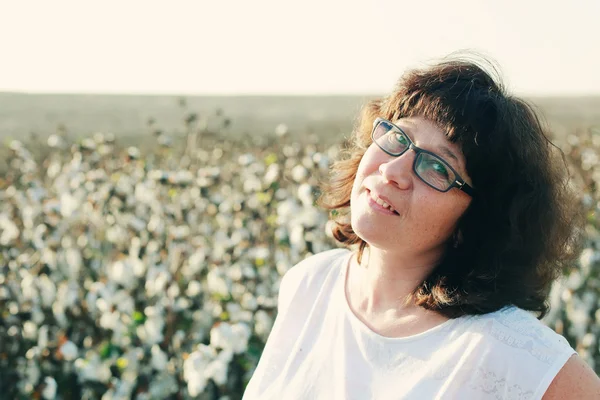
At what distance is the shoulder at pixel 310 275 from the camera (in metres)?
1.77

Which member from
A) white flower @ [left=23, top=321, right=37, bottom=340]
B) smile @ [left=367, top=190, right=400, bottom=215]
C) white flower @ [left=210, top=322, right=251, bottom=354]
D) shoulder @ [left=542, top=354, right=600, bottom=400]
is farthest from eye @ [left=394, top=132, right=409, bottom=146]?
white flower @ [left=23, top=321, right=37, bottom=340]

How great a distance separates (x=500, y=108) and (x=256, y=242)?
2.40m

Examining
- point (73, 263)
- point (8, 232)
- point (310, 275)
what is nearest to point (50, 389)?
point (73, 263)

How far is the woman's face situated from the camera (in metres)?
1.43

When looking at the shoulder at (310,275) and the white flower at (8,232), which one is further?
the white flower at (8,232)

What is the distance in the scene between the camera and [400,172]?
1432 millimetres

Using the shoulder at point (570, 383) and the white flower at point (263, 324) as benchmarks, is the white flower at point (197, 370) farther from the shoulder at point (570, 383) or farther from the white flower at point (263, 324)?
the shoulder at point (570, 383)

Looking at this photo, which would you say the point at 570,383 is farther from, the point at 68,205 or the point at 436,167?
the point at 68,205

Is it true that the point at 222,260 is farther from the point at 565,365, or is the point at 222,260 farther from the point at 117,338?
the point at 565,365

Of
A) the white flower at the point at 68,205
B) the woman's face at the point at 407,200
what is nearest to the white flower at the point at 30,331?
the white flower at the point at 68,205

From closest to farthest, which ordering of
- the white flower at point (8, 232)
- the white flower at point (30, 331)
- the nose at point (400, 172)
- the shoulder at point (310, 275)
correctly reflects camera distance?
1. the nose at point (400, 172)
2. the shoulder at point (310, 275)
3. the white flower at point (30, 331)
4. the white flower at point (8, 232)

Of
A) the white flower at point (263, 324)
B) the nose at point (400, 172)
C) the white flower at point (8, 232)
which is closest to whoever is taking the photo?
the nose at point (400, 172)

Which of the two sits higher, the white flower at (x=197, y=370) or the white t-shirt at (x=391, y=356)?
the white t-shirt at (x=391, y=356)

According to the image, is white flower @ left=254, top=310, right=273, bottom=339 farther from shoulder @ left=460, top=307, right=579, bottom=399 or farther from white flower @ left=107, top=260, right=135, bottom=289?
shoulder @ left=460, top=307, right=579, bottom=399
